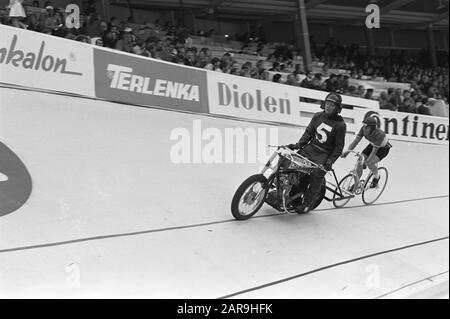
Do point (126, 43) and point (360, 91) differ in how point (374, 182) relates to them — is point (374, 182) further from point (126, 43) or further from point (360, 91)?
point (126, 43)

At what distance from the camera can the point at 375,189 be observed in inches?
252

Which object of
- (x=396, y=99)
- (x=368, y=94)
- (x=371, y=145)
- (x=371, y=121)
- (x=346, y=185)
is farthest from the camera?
(x=396, y=99)

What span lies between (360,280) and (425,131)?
557 cm

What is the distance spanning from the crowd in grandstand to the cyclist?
356 mm

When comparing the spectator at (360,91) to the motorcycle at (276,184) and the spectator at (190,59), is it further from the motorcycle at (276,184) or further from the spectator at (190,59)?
the spectator at (190,59)

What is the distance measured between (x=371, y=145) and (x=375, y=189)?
3.73 feet

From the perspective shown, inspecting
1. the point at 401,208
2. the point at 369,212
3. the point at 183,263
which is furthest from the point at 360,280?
the point at 401,208

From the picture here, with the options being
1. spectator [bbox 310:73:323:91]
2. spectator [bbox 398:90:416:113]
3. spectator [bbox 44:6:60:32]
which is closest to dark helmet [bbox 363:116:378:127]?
spectator [bbox 310:73:323:91]

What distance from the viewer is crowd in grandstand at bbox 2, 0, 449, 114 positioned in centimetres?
532

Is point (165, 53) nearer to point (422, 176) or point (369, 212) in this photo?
point (369, 212)

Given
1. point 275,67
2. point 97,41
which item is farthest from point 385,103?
point 97,41

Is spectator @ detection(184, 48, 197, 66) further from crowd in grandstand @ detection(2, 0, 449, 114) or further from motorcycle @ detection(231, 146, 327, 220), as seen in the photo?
motorcycle @ detection(231, 146, 327, 220)

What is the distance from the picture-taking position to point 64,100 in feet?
23.7
